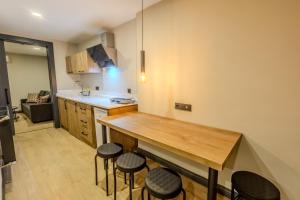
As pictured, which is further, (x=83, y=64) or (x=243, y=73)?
(x=83, y=64)

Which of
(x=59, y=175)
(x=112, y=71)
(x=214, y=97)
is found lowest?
(x=59, y=175)

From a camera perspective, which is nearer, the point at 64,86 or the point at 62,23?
the point at 62,23

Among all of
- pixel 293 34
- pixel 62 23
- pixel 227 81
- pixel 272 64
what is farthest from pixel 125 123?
pixel 62 23

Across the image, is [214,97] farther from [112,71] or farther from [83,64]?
[83,64]

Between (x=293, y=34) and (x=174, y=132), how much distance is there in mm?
1304

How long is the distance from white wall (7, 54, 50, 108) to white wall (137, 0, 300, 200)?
6.57 m

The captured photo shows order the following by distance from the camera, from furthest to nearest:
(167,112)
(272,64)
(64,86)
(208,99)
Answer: (64,86) → (167,112) → (208,99) → (272,64)

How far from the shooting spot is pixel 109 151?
1.79 meters

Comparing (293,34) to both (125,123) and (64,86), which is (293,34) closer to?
(125,123)

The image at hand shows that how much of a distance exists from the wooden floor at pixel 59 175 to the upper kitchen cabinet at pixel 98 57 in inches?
66.7

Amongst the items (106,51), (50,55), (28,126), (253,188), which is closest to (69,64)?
(50,55)

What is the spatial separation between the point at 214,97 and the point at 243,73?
374 millimetres

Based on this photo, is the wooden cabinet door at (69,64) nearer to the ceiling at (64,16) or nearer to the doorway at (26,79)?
the ceiling at (64,16)

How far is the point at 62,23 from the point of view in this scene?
282 centimetres
